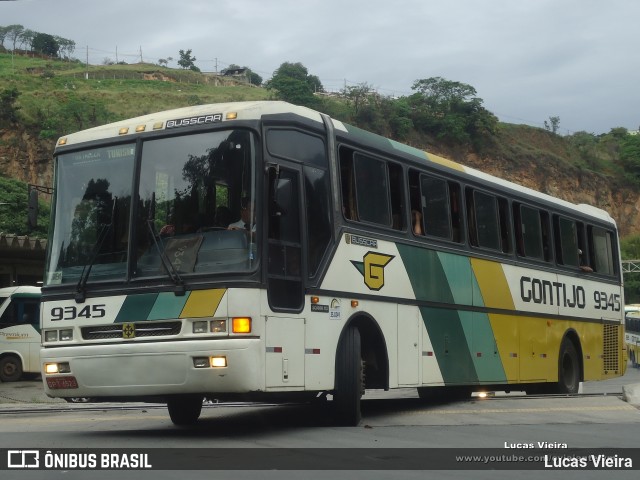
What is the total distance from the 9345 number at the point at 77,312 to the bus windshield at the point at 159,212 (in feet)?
0.96

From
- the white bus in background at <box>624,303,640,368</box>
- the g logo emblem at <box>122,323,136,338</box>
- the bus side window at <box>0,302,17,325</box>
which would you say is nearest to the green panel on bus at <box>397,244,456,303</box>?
the g logo emblem at <box>122,323,136,338</box>

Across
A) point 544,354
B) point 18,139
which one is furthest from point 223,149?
point 18,139

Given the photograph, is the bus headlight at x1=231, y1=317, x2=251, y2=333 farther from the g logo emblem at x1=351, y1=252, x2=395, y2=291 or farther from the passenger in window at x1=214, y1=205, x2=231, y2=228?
the g logo emblem at x1=351, y1=252, x2=395, y2=291

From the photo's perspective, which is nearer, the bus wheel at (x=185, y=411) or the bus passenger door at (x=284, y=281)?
the bus passenger door at (x=284, y=281)

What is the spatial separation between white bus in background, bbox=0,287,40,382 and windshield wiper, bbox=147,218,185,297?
21.8m

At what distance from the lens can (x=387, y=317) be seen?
1262cm

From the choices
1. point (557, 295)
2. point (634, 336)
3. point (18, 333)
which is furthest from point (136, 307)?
point (634, 336)

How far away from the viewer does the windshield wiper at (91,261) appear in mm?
10883

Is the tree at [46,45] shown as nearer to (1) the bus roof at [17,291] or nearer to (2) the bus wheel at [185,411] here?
(1) the bus roof at [17,291]

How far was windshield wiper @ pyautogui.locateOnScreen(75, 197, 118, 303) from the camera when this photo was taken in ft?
35.7

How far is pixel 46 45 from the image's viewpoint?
15238 cm

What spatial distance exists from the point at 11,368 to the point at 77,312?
71.6 ft

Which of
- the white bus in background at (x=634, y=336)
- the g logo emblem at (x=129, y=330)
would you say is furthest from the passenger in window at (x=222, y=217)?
the white bus in background at (x=634, y=336)

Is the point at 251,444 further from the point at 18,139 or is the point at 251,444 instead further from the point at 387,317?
the point at 18,139
